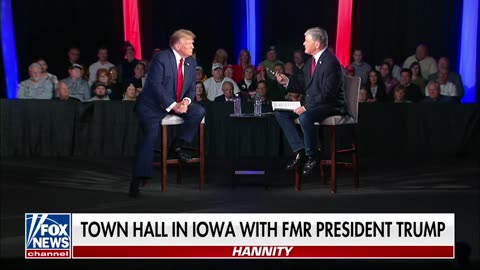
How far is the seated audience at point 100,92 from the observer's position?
956 centimetres

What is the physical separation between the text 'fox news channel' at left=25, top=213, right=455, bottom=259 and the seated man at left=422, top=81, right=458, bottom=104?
5.44m

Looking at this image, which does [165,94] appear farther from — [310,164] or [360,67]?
[360,67]

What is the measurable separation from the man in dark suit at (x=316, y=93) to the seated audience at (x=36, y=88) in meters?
3.59

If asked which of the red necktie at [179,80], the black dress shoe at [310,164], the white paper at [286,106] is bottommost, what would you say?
the black dress shoe at [310,164]

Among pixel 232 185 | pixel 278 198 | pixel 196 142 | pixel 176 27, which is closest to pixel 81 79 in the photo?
pixel 196 142

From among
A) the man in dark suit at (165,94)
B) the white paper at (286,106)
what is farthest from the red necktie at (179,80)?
the white paper at (286,106)

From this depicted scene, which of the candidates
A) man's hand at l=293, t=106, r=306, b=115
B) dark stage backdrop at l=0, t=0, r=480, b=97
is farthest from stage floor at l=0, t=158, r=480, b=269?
dark stage backdrop at l=0, t=0, r=480, b=97

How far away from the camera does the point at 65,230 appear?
416 centimetres

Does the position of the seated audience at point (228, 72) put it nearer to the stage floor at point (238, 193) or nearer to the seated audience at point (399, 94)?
the stage floor at point (238, 193)

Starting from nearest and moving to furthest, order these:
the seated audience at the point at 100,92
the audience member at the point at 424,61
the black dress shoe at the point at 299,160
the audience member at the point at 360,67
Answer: the black dress shoe at the point at 299,160, the seated audience at the point at 100,92, the audience member at the point at 360,67, the audience member at the point at 424,61

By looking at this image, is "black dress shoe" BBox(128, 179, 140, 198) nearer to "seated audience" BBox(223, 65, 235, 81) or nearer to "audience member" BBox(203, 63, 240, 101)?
"audience member" BBox(203, 63, 240, 101)

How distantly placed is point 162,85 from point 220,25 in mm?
5296

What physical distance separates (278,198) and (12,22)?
6249 mm

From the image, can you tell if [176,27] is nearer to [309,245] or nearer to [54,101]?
[54,101]
